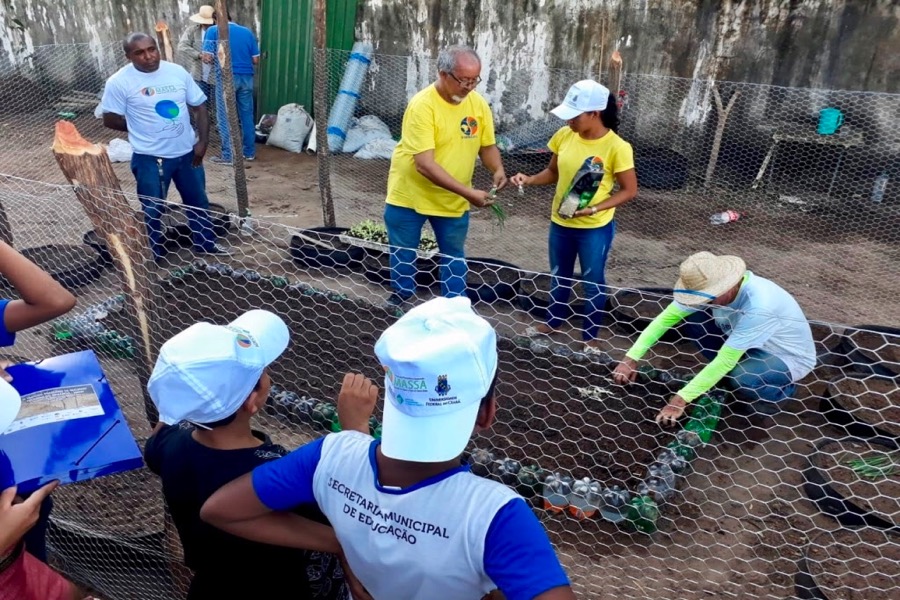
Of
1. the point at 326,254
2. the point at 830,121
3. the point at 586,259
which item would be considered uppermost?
the point at 830,121

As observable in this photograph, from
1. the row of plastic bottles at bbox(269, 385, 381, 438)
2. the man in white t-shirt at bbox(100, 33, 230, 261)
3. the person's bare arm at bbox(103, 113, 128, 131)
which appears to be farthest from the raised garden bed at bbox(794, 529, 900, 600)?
the person's bare arm at bbox(103, 113, 128, 131)

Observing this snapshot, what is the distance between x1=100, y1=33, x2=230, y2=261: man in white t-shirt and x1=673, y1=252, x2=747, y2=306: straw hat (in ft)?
10.5

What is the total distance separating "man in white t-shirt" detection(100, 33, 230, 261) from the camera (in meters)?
4.88

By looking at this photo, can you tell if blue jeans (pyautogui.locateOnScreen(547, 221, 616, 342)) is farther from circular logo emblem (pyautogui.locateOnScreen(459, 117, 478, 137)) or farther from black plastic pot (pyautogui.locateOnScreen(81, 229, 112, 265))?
black plastic pot (pyautogui.locateOnScreen(81, 229, 112, 265))

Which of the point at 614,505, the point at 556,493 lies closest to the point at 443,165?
→ the point at 556,493

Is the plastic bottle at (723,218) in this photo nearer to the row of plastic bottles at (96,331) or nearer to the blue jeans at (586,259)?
the blue jeans at (586,259)

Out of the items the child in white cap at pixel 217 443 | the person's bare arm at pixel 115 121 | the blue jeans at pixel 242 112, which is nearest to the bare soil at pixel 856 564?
the child in white cap at pixel 217 443

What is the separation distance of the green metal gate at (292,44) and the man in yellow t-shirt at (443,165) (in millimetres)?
6050

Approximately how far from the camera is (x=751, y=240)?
641cm

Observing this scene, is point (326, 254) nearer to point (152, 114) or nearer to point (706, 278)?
point (152, 114)

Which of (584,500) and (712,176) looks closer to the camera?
(584,500)

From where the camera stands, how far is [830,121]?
710cm

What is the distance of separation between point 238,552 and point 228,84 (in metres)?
4.71

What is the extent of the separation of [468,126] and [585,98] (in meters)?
0.65
